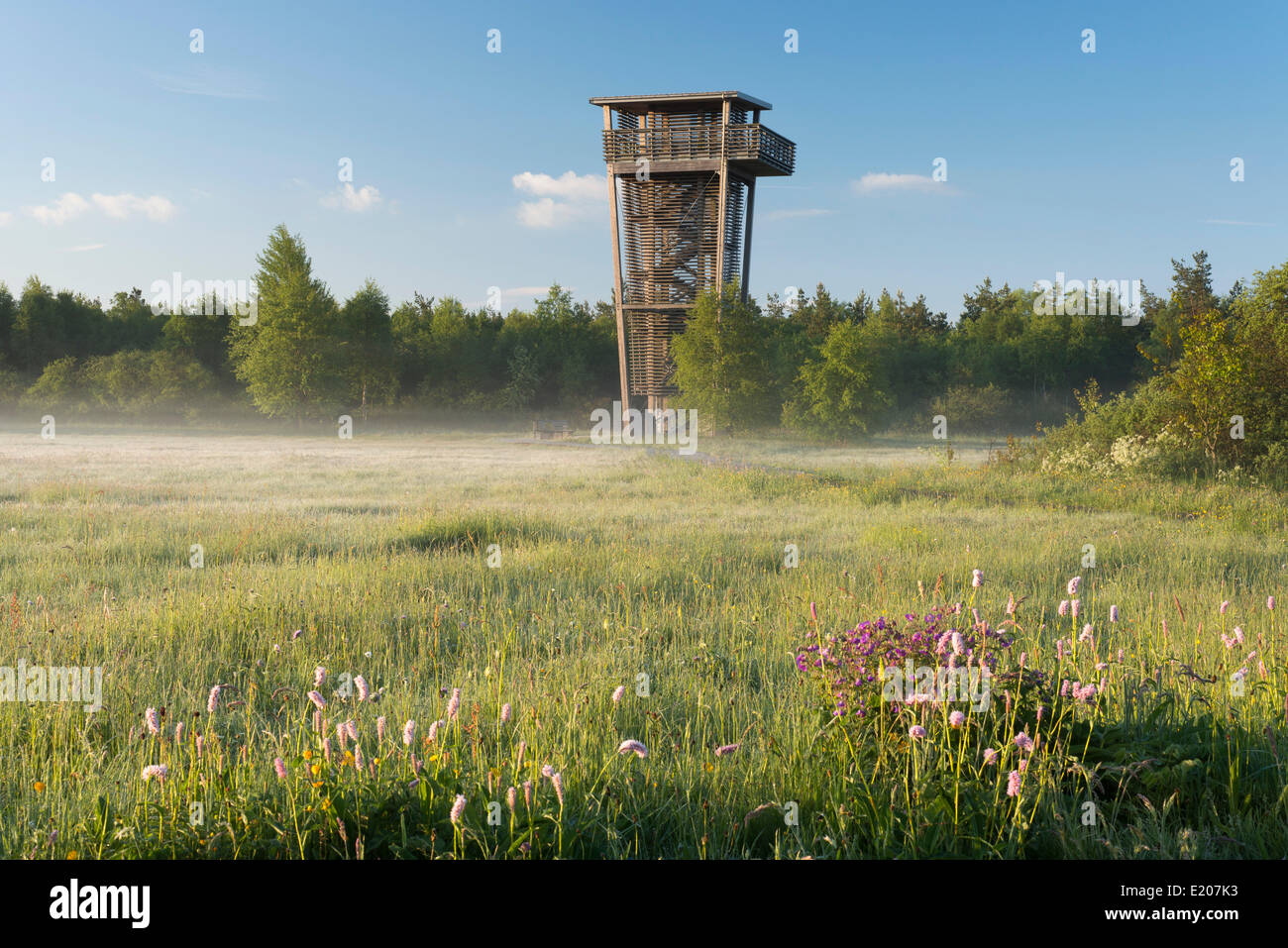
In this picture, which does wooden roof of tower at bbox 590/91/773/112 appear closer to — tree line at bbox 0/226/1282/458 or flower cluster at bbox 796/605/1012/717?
tree line at bbox 0/226/1282/458

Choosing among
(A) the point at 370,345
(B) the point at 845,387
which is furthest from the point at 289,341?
(B) the point at 845,387

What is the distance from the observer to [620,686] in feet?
10.7

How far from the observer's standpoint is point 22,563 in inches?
363

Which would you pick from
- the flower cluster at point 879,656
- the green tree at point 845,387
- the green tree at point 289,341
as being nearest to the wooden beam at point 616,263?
the green tree at point 845,387

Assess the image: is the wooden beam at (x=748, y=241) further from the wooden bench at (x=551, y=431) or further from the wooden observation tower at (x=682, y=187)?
the wooden bench at (x=551, y=431)

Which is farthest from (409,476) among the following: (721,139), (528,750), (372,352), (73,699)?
(372,352)

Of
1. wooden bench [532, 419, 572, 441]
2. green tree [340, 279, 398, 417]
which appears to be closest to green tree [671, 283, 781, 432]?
wooden bench [532, 419, 572, 441]

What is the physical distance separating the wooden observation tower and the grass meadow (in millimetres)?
25292

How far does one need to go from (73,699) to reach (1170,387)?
73.7 feet

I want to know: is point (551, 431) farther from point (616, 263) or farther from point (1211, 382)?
point (1211, 382)

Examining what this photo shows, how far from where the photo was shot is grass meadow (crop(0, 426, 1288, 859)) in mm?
3084

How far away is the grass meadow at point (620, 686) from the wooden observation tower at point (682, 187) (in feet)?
83.0

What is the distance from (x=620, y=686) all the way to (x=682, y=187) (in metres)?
36.7
